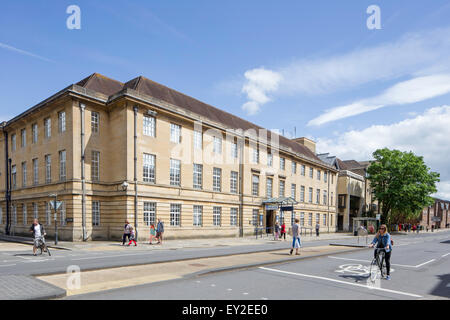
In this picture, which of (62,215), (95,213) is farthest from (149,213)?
(62,215)

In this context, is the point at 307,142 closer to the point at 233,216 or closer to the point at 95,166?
the point at 233,216

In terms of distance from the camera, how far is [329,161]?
5716cm

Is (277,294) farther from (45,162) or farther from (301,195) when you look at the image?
(301,195)

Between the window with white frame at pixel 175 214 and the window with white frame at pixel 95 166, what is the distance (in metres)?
6.45

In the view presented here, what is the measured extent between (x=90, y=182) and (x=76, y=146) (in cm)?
295

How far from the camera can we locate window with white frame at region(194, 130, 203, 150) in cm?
2928

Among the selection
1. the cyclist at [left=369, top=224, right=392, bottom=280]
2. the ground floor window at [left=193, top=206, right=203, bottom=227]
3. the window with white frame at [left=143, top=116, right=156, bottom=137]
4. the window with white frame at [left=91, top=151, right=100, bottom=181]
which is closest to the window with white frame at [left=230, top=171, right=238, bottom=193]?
the ground floor window at [left=193, top=206, right=203, bottom=227]

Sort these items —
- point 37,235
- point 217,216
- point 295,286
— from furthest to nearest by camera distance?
point 217,216, point 37,235, point 295,286

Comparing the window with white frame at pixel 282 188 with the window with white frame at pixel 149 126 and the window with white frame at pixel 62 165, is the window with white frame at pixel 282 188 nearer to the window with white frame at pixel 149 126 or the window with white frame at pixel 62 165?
the window with white frame at pixel 149 126

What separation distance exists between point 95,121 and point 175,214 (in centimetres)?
1017

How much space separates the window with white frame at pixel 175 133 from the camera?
27266mm

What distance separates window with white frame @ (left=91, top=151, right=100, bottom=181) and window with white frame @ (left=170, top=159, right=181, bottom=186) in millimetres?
5899

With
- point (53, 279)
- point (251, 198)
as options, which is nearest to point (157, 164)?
point (251, 198)

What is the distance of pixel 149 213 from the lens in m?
24.9
